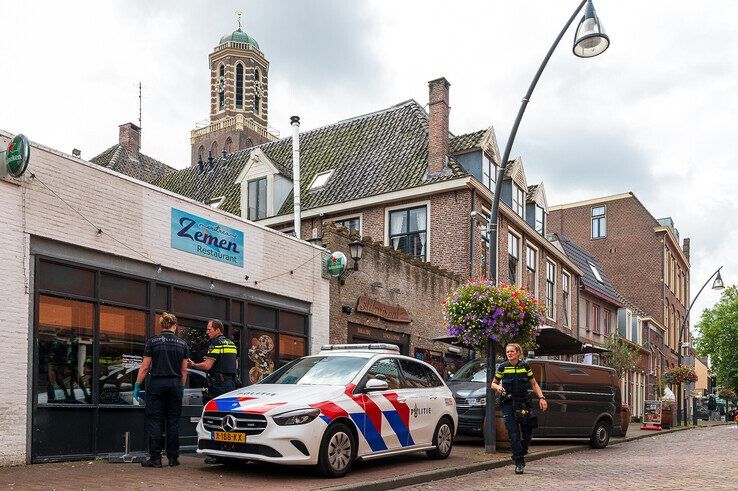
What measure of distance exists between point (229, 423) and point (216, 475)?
24.8 inches

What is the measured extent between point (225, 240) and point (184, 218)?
1.19 meters

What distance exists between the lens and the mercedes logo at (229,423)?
9656mm

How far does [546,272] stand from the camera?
106 feet

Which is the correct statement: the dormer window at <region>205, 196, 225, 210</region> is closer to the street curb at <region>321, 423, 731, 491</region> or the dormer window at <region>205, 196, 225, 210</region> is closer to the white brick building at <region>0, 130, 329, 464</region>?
the white brick building at <region>0, 130, 329, 464</region>

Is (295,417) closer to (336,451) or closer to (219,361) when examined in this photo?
(336,451)

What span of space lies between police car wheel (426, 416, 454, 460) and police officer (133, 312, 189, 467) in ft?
13.5

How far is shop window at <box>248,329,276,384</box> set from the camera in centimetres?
1521

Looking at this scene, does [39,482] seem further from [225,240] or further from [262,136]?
[262,136]

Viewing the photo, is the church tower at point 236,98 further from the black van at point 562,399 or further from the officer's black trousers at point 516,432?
the officer's black trousers at point 516,432

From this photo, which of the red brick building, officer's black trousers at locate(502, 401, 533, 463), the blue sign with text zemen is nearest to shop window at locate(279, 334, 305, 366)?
the blue sign with text zemen

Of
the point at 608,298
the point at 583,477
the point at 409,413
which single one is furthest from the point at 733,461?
the point at 608,298

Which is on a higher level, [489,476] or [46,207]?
[46,207]

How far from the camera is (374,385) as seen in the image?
1062 centimetres

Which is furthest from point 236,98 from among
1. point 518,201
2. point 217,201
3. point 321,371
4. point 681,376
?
point 321,371
